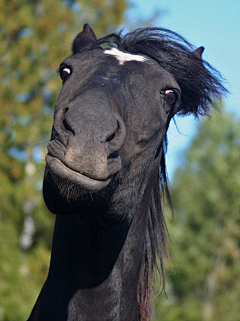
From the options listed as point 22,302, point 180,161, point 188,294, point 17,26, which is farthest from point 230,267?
point 17,26

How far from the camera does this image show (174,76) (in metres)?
2.59

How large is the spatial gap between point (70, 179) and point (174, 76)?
1.32 metres

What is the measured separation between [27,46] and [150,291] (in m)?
12.6

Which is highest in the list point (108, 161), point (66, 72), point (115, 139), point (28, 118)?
point (28, 118)

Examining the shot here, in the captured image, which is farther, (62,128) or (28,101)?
(28,101)

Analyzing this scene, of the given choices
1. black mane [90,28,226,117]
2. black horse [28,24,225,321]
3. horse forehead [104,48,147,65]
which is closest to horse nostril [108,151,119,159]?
black horse [28,24,225,321]

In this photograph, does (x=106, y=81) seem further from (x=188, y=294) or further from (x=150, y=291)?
(x=188, y=294)

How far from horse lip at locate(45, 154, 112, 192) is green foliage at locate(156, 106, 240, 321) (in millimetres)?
23435

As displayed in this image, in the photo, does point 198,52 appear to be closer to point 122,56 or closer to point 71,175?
point 122,56

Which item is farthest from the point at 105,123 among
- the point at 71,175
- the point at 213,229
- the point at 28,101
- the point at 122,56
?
the point at 213,229

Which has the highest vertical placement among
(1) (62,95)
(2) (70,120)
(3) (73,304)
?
(1) (62,95)

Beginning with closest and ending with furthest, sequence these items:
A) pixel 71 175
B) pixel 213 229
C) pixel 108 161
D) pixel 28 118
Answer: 1. pixel 71 175
2. pixel 108 161
3. pixel 28 118
4. pixel 213 229

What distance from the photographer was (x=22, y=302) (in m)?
10.9

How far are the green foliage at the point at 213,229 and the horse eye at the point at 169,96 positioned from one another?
22588mm
